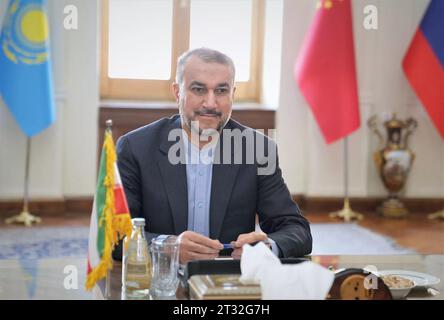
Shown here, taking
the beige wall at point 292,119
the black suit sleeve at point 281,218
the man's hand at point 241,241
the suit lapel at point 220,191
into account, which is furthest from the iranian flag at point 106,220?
the beige wall at point 292,119

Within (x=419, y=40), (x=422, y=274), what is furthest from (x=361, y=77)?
(x=422, y=274)

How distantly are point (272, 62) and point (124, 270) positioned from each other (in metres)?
5.49

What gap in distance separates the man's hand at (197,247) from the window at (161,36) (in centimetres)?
521

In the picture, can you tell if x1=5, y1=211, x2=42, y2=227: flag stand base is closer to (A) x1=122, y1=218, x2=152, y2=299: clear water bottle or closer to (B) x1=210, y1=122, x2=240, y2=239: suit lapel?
(B) x1=210, y1=122, x2=240, y2=239: suit lapel

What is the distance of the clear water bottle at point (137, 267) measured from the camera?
72.8 inches

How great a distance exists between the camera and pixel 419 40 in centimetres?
682

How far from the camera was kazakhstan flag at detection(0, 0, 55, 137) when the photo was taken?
6.04 meters

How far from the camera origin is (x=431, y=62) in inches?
266

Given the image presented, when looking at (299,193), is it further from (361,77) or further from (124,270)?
(124,270)

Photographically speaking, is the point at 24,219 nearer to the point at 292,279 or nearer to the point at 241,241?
the point at 241,241

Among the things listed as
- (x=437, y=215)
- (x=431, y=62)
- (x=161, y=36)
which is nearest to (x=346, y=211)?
(x=437, y=215)

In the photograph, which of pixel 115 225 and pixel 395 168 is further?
pixel 395 168

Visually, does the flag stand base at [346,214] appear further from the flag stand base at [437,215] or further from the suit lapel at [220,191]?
the suit lapel at [220,191]

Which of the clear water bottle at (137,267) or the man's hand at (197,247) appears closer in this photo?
the clear water bottle at (137,267)
